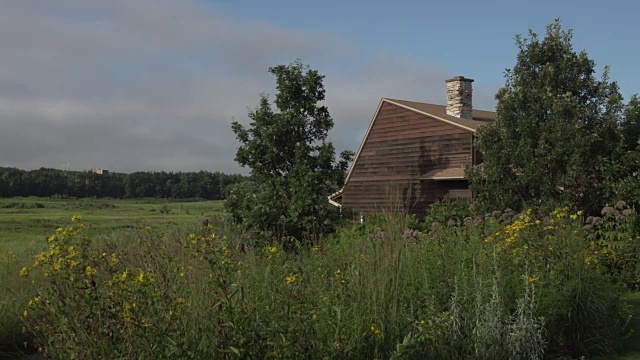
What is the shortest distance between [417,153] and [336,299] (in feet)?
66.2

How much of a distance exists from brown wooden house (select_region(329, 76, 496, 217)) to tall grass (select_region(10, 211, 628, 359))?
14291 millimetres

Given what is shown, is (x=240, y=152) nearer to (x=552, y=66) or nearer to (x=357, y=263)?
(x=552, y=66)

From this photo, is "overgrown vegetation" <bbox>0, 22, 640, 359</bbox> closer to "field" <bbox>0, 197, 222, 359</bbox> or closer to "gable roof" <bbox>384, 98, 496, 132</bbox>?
"field" <bbox>0, 197, 222, 359</bbox>

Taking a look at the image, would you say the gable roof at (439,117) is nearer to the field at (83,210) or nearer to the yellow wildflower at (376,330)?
the yellow wildflower at (376,330)

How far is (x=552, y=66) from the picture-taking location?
14570mm

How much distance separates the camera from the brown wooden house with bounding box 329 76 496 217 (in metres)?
22.6

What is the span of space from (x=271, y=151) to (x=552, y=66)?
7.05 m

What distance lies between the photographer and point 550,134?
14031 millimetres

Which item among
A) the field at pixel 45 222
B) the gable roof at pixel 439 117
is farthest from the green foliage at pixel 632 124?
the field at pixel 45 222

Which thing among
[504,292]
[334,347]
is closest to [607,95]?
[504,292]

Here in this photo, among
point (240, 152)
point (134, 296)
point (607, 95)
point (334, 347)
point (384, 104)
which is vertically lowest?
point (334, 347)

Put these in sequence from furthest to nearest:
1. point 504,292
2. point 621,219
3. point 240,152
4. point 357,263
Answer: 1. point 240,152
2. point 621,219
3. point 504,292
4. point 357,263

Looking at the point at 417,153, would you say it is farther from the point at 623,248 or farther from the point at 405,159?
the point at 623,248

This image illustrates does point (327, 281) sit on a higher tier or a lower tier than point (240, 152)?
lower
